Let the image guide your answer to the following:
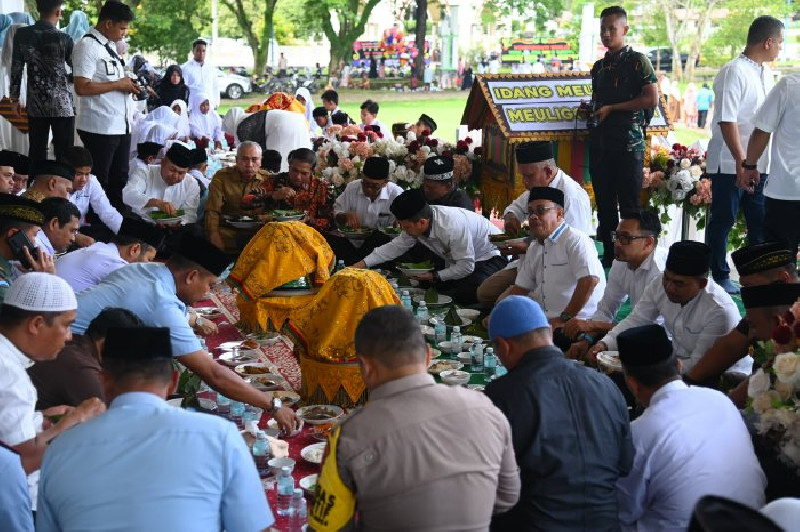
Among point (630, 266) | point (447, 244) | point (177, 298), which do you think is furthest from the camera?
point (447, 244)

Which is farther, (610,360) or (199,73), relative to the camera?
(199,73)

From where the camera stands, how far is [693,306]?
17.1 feet

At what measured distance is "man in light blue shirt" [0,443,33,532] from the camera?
293cm

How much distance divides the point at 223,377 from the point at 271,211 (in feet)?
14.6

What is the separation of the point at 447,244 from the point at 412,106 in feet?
82.6

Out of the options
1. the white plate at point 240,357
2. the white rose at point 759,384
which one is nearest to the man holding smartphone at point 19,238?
the white plate at point 240,357

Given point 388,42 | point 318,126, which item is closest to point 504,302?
point 318,126

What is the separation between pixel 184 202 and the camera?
30.3ft

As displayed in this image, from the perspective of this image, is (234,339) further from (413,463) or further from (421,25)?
(421,25)

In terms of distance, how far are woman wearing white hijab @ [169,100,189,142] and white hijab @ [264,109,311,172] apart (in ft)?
6.55

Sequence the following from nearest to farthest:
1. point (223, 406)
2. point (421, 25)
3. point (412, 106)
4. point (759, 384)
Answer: point (759, 384), point (223, 406), point (412, 106), point (421, 25)

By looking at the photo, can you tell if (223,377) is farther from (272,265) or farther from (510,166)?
(510,166)

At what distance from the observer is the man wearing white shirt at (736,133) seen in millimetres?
7561

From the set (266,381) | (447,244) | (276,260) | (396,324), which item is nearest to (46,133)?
(276,260)
